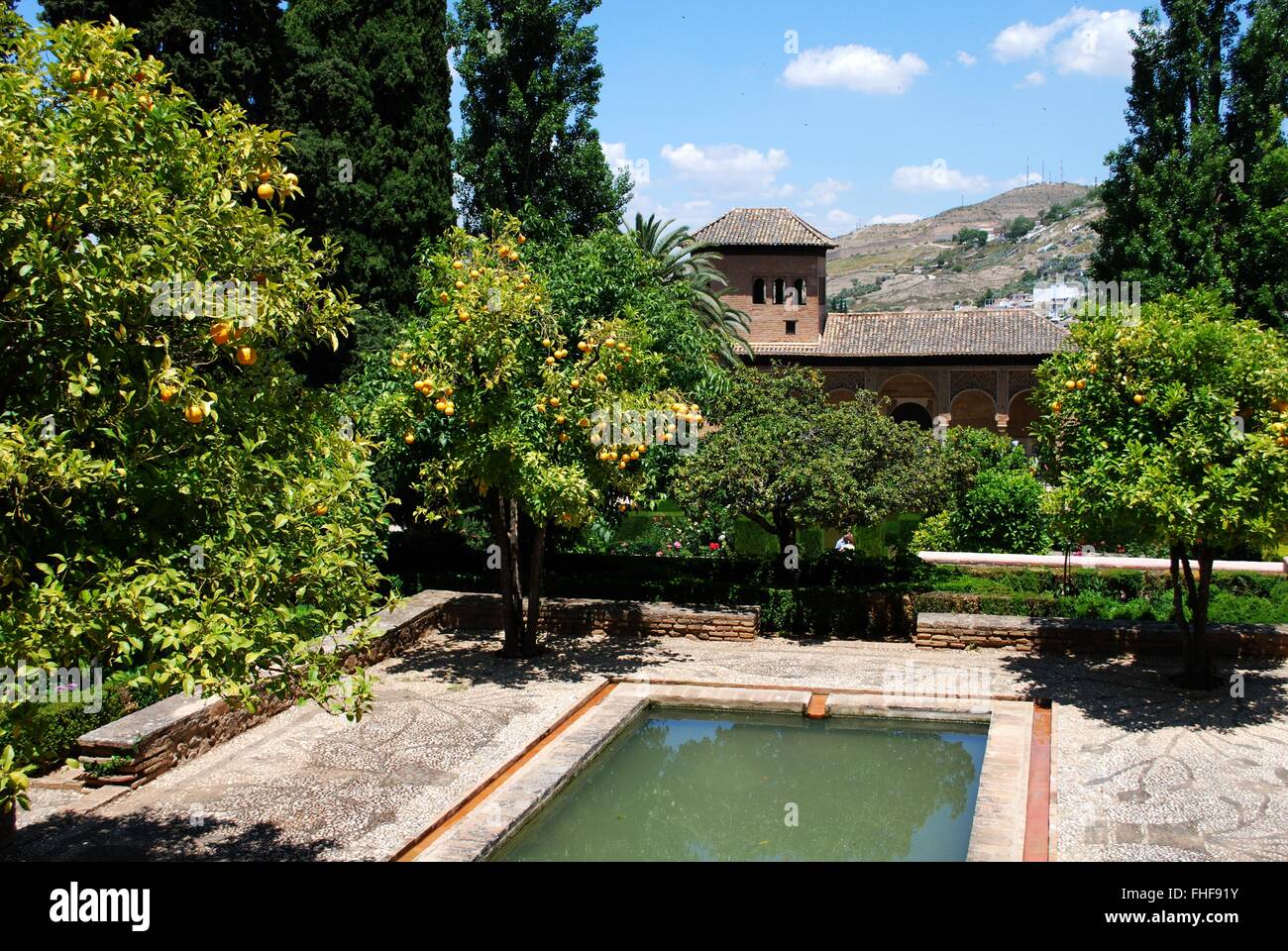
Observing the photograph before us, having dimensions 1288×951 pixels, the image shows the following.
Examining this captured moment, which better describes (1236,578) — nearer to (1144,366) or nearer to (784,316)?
(1144,366)

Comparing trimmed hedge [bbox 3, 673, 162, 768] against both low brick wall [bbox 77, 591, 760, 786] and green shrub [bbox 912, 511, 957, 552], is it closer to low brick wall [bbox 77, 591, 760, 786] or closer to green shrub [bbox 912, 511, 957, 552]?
low brick wall [bbox 77, 591, 760, 786]

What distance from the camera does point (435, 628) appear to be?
604 inches

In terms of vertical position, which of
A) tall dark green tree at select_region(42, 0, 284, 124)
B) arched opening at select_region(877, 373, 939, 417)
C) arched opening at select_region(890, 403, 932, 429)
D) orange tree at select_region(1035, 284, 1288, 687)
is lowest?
orange tree at select_region(1035, 284, 1288, 687)

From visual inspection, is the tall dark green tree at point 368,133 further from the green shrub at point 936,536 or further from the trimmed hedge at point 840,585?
the green shrub at point 936,536

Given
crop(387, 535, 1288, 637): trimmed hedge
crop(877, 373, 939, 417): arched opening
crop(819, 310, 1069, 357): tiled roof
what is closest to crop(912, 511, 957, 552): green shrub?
crop(387, 535, 1288, 637): trimmed hedge

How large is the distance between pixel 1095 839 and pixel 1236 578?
9.63 m

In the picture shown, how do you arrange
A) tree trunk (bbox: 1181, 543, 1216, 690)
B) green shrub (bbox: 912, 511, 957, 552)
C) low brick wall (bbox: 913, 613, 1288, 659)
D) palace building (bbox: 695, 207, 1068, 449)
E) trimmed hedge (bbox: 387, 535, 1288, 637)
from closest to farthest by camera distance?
A: tree trunk (bbox: 1181, 543, 1216, 690) < low brick wall (bbox: 913, 613, 1288, 659) < trimmed hedge (bbox: 387, 535, 1288, 637) < green shrub (bbox: 912, 511, 957, 552) < palace building (bbox: 695, 207, 1068, 449)

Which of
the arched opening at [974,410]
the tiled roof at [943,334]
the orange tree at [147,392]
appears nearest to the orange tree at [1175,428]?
the orange tree at [147,392]

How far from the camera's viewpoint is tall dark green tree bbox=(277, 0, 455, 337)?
2142cm

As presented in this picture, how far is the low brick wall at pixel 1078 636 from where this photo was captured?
12898mm

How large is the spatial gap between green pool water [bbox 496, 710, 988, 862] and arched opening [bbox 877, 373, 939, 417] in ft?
101

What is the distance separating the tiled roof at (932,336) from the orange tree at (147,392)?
3404cm
